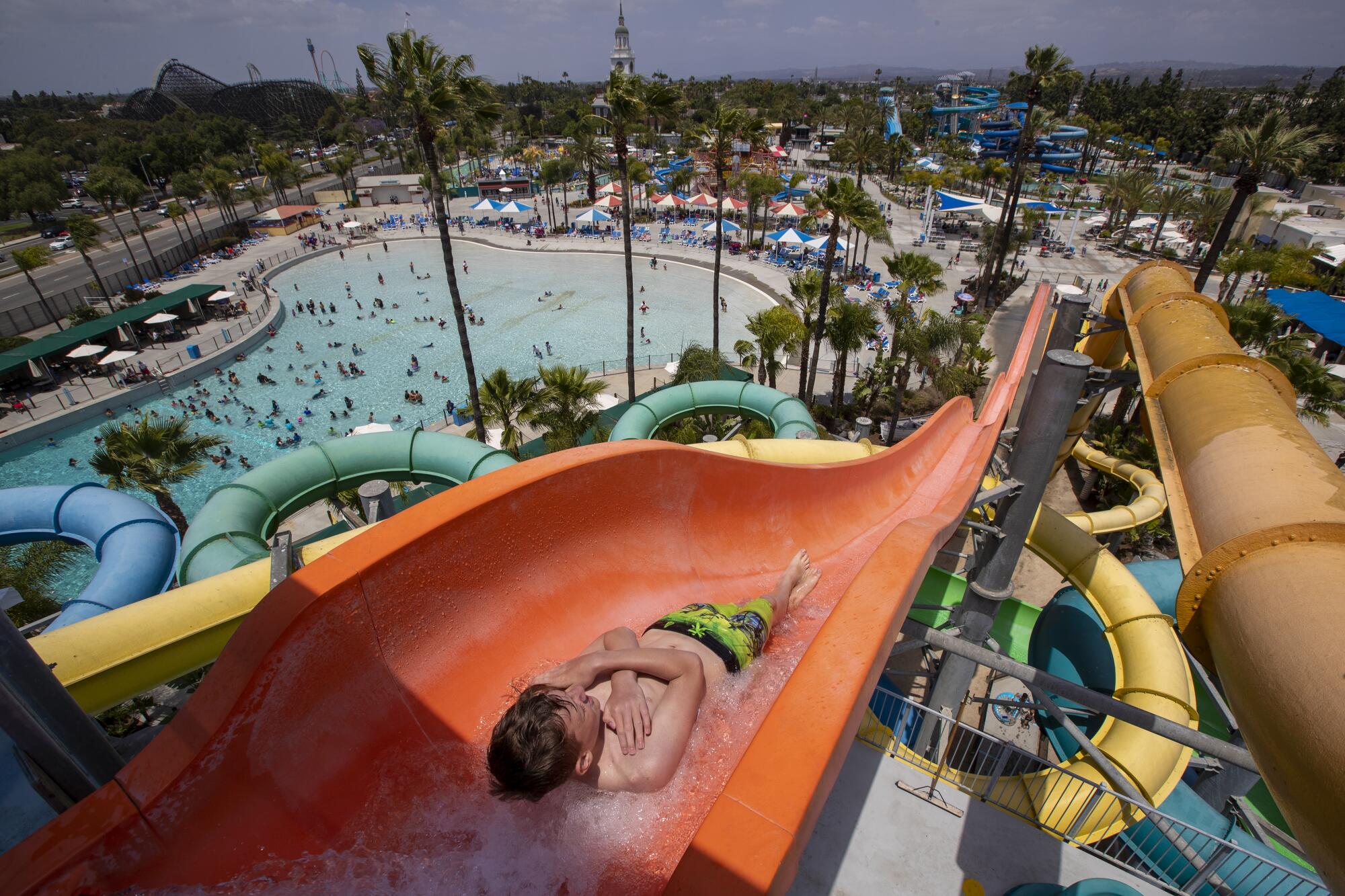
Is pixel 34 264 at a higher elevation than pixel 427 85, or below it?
below

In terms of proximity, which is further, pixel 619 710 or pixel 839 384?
pixel 839 384

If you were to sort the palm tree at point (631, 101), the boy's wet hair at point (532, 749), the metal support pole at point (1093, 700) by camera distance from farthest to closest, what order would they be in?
the palm tree at point (631, 101) < the metal support pole at point (1093, 700) < the boy's wet hair at point (532, 749)

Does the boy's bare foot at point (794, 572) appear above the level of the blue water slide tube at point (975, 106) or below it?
above

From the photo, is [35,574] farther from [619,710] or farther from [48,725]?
[619,710]

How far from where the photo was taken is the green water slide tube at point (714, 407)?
1581 cm

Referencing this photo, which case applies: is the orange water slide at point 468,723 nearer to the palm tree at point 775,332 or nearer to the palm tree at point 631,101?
the palm tree at point 631,101

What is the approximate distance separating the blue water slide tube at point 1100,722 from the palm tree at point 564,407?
470 inches

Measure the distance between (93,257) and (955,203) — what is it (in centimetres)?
7044

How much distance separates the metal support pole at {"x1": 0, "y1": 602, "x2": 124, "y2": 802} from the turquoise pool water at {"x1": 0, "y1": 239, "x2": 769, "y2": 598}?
19.3 metres

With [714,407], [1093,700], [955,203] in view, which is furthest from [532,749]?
[955,203]

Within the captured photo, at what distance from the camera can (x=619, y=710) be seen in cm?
334

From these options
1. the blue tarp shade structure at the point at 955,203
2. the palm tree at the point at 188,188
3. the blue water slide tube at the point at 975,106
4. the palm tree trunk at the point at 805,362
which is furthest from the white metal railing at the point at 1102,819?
the blue water slide tube at the point at 975,106

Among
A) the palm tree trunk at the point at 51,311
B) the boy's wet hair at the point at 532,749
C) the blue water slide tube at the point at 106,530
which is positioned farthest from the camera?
the palm tree trunk at the point at 51,311

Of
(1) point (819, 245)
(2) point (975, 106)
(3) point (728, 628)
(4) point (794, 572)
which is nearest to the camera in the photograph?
(3) point (728, 628)
